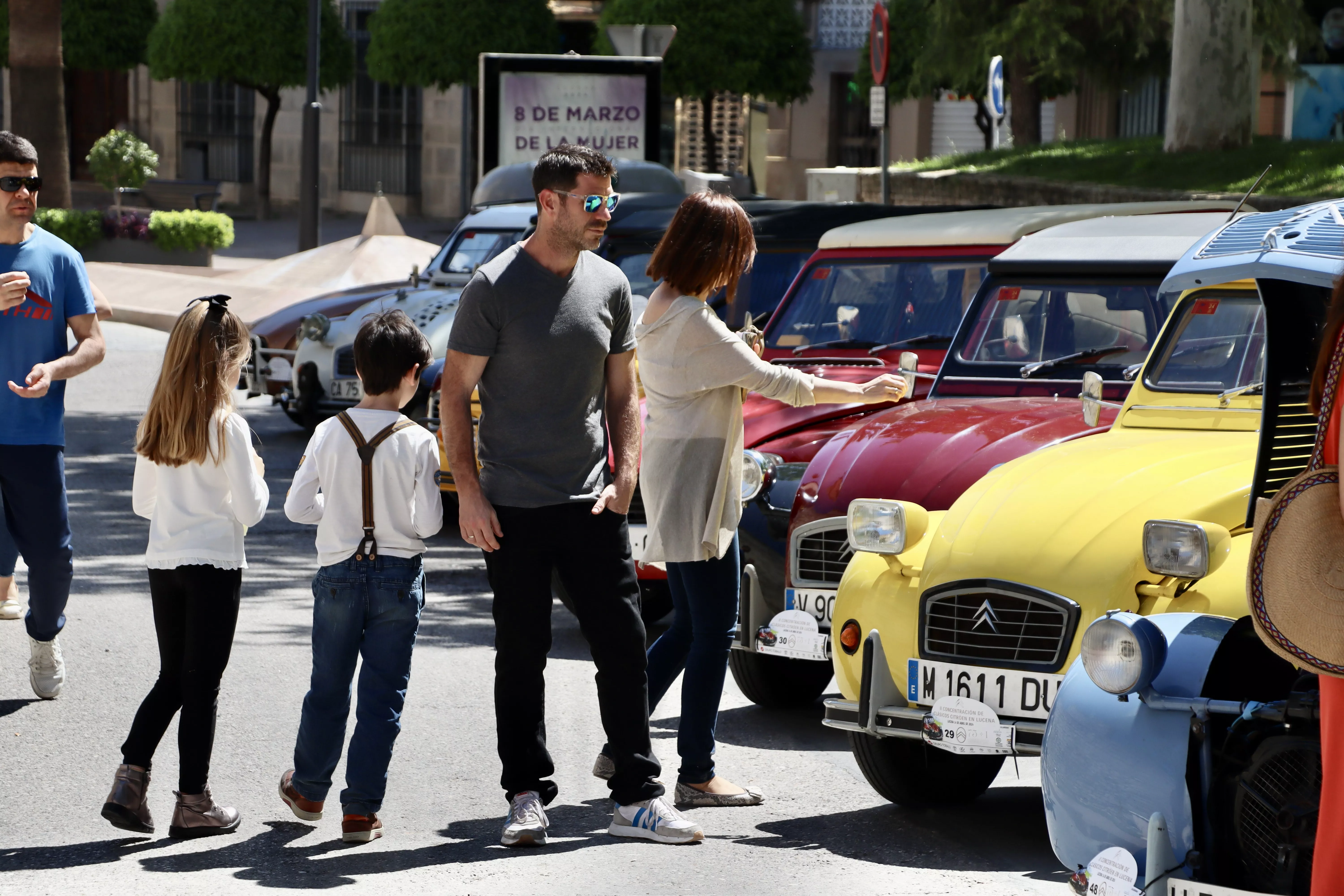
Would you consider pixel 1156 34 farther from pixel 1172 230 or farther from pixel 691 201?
pixel 691 201

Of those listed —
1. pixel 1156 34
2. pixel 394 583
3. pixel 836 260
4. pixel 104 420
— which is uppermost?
pixel 1156 34

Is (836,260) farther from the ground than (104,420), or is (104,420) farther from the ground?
(836,260)

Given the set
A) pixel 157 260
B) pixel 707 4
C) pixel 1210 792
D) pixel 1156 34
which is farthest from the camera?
pixel 707 4

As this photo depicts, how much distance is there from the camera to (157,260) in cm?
2781

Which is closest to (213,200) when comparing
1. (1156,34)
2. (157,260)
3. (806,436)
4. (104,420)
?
(157,260)

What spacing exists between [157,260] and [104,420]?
13689mm

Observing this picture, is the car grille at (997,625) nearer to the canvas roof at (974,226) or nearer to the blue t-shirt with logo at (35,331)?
the blue t-shirt with logo at (35,331)

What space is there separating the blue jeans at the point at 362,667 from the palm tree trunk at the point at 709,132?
31.0 metres

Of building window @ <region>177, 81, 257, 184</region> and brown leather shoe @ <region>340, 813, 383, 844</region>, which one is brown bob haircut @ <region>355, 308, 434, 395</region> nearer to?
brown leather shoe @ <region>340, 813, 383, 844</region>

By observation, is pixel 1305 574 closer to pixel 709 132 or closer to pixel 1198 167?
pixel 1198 167

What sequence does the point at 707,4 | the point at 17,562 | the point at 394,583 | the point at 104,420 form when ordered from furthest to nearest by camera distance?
the point at 707,4 < the point at 104,420 < the point at 17,562 < the point at 394,583

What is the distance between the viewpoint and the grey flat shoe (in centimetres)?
562

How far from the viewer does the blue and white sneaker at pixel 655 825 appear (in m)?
5.21

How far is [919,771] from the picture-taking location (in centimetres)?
561
